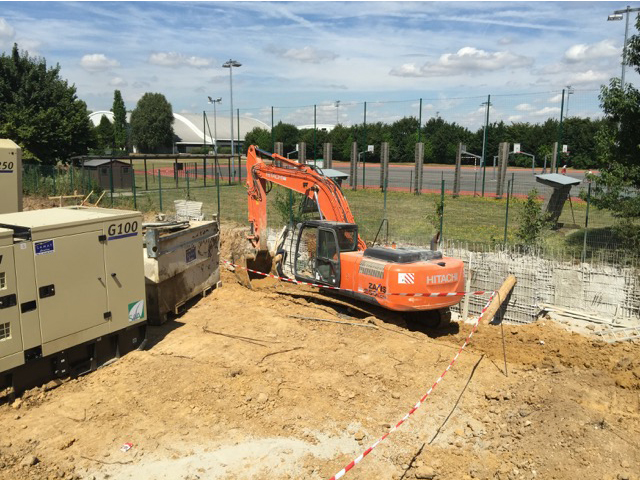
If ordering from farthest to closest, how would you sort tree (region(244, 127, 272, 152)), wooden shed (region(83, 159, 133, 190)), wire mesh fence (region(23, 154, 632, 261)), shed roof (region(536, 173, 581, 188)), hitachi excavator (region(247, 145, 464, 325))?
tree (region(244, 127, 272, 152))
wooden shed (region(83, 159, 133, 190))
shed roof (region(536, 173, 581, 188))
wire mesh fence (region(23, 154, 632, 261))
hitachi excavator (region(247, 145, 464, 325))

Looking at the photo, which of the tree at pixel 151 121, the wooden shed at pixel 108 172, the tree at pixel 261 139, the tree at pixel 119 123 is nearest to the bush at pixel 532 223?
the wooden shed at pixel 108 172

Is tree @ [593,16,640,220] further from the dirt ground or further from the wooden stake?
the dirt ground

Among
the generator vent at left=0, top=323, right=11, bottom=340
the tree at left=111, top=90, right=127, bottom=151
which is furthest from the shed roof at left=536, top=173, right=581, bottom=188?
the tree at left=111, top=90, right=127, bottom=151

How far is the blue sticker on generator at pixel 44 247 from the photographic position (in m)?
7.00

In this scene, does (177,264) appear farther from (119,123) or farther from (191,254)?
(119,123)

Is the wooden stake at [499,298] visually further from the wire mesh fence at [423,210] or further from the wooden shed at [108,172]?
the wooden shed at [108,172]

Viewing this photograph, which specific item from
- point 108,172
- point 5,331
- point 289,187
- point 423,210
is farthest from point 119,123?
point 5,331

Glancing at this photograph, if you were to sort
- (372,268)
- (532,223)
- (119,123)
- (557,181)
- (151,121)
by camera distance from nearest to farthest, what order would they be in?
(372,268), (532,223), (557,181), (151,121), (119,123)

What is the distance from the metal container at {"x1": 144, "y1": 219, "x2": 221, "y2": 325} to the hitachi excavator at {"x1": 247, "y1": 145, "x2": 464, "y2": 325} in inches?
64.3

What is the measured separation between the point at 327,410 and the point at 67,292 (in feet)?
12.9

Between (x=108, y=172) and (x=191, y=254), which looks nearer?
(x=191, y=254)

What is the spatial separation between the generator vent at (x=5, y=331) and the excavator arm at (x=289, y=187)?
711cm

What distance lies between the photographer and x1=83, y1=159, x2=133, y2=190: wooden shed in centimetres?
2702

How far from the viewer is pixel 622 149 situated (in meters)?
12.4
